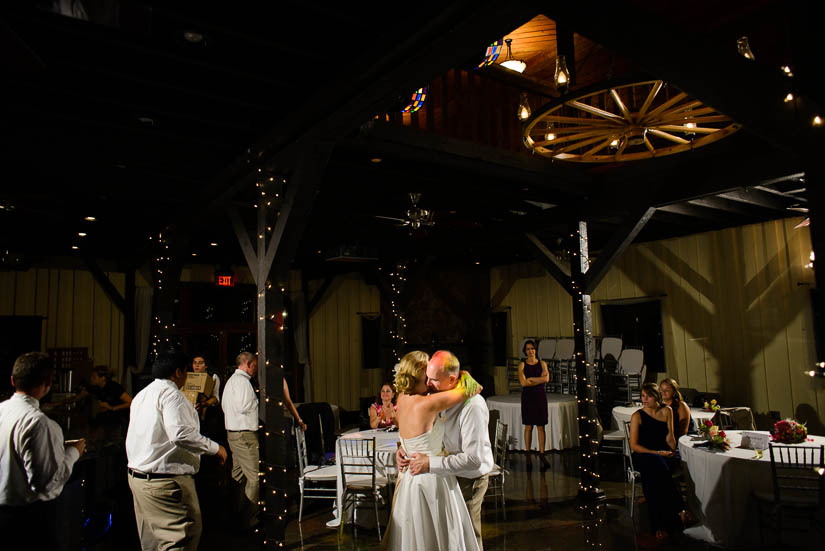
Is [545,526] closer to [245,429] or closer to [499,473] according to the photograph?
[499,473]

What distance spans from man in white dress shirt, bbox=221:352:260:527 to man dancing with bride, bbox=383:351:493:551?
275 centimetres

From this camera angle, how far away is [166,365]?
374 cm

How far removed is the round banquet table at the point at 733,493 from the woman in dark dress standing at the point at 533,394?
3.03m

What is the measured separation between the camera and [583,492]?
6184 mm

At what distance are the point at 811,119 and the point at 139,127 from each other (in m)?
4.57

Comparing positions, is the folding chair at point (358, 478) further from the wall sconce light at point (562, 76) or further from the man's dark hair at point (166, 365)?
the wall sconce light at point (562, 76)

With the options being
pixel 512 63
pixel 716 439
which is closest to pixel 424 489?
pixel 716 439

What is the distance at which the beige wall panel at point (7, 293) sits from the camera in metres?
9.70

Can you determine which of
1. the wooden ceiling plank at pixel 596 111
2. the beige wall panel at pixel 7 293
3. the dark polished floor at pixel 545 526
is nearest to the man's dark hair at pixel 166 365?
the dark polished floor at pixel 545 526

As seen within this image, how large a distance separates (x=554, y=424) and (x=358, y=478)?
4429 mm

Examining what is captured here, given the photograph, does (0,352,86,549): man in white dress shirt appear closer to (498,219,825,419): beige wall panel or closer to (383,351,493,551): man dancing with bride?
(383,351,493,551): man dancing with bride

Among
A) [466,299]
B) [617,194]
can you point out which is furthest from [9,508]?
[466,299]

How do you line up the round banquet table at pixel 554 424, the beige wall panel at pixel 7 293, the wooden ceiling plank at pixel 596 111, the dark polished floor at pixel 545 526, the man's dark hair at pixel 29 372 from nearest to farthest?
the man's dark hair at pixel 29 372, the wooden ceiling plank at pixel 596 111, the dark polished floor at pixel 545 526, the round banquet table at pixel 554 424, the beige wall panel at pixel 7 293

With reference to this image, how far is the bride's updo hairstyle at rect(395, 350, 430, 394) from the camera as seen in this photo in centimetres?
322
